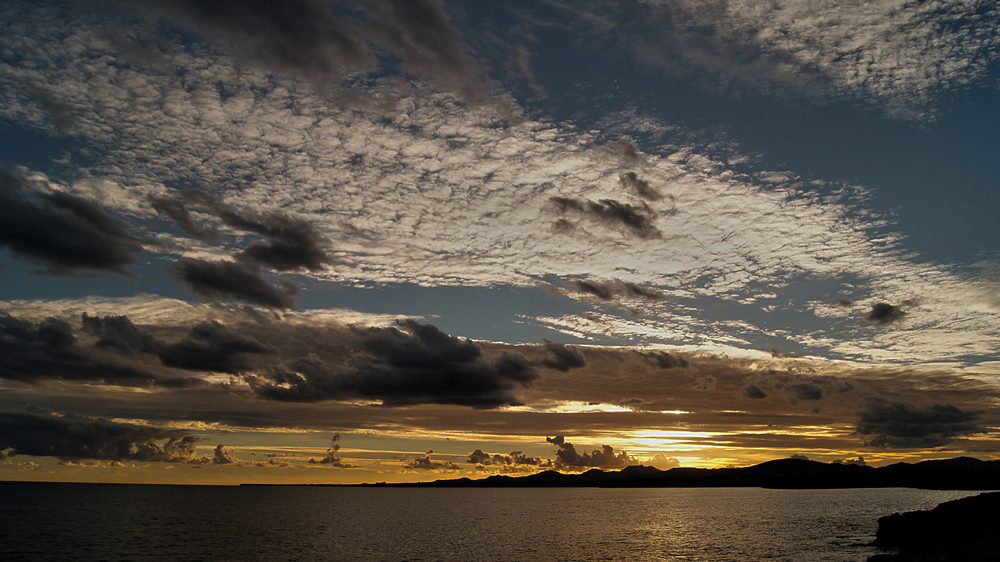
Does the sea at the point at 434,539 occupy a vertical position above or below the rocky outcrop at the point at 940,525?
below

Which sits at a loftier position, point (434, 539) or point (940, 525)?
point (940, 525)

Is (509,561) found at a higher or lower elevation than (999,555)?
lower

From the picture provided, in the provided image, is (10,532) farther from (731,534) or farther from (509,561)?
(731,534)

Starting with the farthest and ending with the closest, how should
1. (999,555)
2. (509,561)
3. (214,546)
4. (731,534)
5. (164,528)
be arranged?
(164,528) < (731,534) < (214,546) < (509,561) < (999,555)

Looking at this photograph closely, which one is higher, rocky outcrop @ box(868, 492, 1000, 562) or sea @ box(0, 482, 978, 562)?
rocky outcrop @ box(868, 492, 1000, 562)

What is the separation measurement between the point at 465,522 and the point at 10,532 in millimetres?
109113

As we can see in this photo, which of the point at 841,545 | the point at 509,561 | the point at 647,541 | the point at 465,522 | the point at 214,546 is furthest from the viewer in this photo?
the point at 465,522

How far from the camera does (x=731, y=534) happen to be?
121688mm

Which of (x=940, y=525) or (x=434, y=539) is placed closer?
(x=940, y=525)

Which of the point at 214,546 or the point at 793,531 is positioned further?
the point at 793,531

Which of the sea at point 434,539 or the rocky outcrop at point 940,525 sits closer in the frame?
the rocky outcrop at point 940,525

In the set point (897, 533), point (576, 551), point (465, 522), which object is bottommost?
point (465, 522)

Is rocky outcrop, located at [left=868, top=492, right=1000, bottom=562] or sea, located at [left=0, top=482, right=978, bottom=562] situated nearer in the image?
rocky outcrop, located at [left=868, top=492, right=1000, bottom=562]

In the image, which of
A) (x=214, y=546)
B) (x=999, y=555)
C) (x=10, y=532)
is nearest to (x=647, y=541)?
(x=999, y=555)
